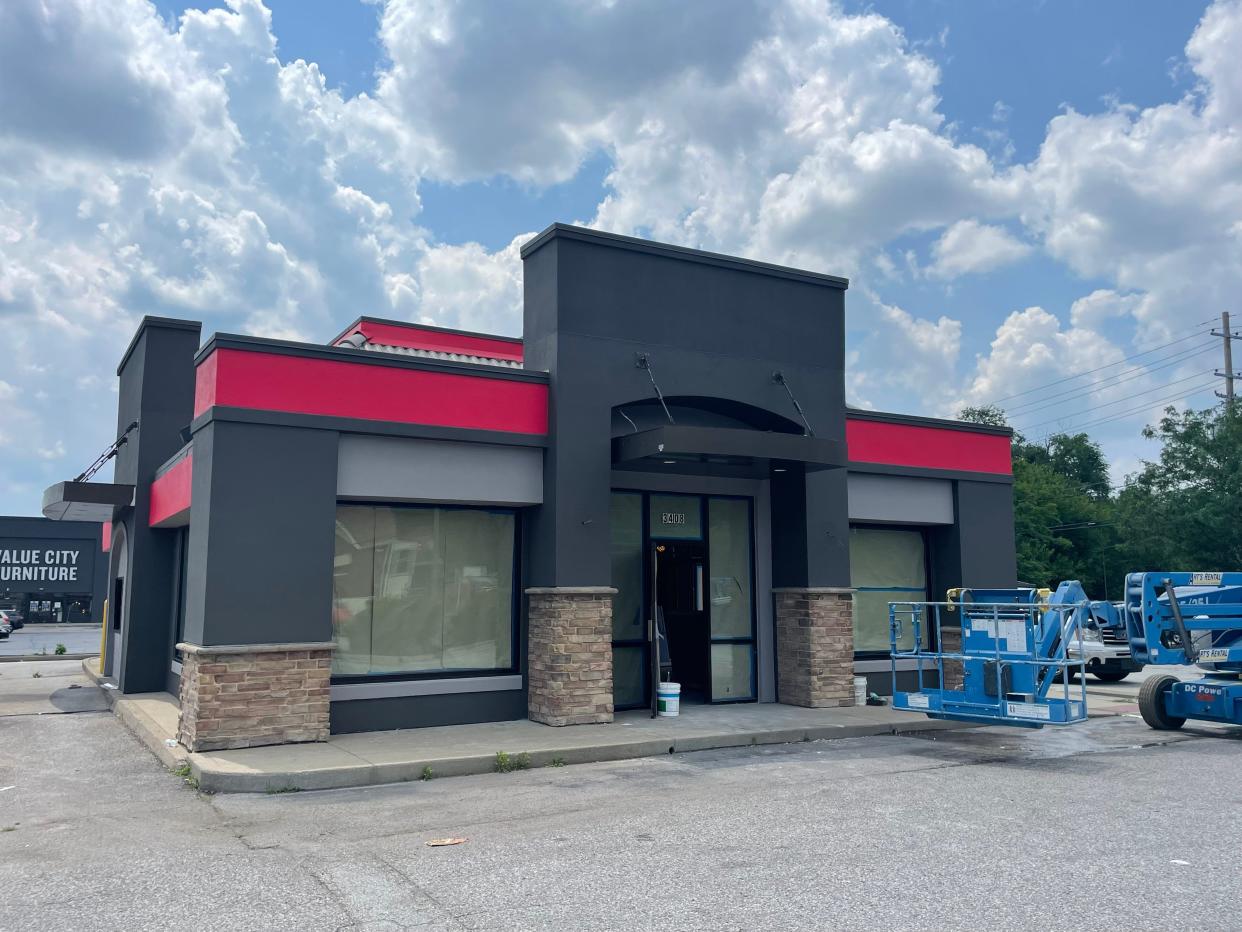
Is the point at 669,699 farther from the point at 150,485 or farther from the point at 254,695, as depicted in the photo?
the point at 150,485

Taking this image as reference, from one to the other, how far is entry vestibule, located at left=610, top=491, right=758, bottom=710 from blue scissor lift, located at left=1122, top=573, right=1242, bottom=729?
5.61 metres

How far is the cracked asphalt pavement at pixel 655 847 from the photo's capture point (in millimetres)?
5836

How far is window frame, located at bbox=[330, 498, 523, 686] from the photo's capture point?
499 inches

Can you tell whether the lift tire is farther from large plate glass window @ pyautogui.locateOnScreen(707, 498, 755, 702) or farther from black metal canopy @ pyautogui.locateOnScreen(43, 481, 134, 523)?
black metal canopy @ pyautogui.locateOnScreen(43, 481, 134, 523)

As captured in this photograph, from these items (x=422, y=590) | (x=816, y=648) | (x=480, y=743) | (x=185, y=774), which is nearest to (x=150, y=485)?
(x=422, y=590)

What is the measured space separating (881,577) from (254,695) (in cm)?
1064

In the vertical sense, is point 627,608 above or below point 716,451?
below

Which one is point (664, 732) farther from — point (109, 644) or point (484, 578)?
point (109, 644)

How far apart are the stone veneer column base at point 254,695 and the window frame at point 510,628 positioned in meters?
0.82

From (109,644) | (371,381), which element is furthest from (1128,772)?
(109,644)

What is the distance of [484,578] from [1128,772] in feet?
26.9

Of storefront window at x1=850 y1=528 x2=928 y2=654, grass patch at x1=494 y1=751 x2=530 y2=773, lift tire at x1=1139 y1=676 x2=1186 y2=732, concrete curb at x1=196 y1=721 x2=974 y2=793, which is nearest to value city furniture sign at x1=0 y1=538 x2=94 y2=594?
storefront window at x1=850 y1=528 x2=928 y2=654

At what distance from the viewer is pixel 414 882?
646 centimetres

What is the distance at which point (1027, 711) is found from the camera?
39.3ft
